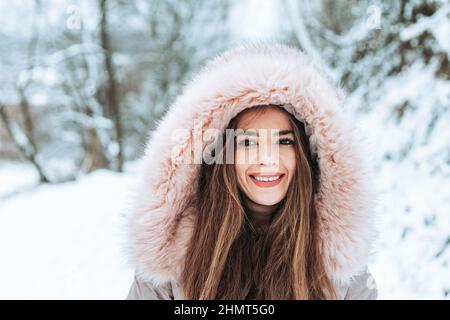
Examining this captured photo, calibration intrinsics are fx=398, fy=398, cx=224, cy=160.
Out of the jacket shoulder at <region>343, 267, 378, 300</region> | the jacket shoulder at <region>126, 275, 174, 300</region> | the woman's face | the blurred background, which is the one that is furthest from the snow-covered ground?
the jacket shoulder at <region>343, 267, 378, 300</region>

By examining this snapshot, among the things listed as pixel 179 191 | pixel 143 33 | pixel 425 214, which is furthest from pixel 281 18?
pixel 179 191

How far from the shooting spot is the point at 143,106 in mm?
9492

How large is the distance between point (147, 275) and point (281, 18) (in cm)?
570

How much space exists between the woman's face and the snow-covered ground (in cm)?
136

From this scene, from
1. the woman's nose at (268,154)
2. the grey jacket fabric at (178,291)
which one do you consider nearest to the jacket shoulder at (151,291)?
the grey jacket fabric at (178,291)

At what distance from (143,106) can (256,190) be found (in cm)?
843

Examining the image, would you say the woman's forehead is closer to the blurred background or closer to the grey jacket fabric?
the blurred background

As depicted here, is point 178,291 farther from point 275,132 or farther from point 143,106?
point 143,106

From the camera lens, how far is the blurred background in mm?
3250

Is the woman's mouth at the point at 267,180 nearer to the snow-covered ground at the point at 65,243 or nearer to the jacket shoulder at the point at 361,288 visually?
the jacket shoulder at the point at 361,288

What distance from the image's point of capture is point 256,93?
4.41ft

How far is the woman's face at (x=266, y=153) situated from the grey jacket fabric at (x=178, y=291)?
42 centimetres

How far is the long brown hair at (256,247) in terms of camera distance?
1.43 metres

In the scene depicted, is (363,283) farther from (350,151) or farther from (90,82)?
(90,82)
